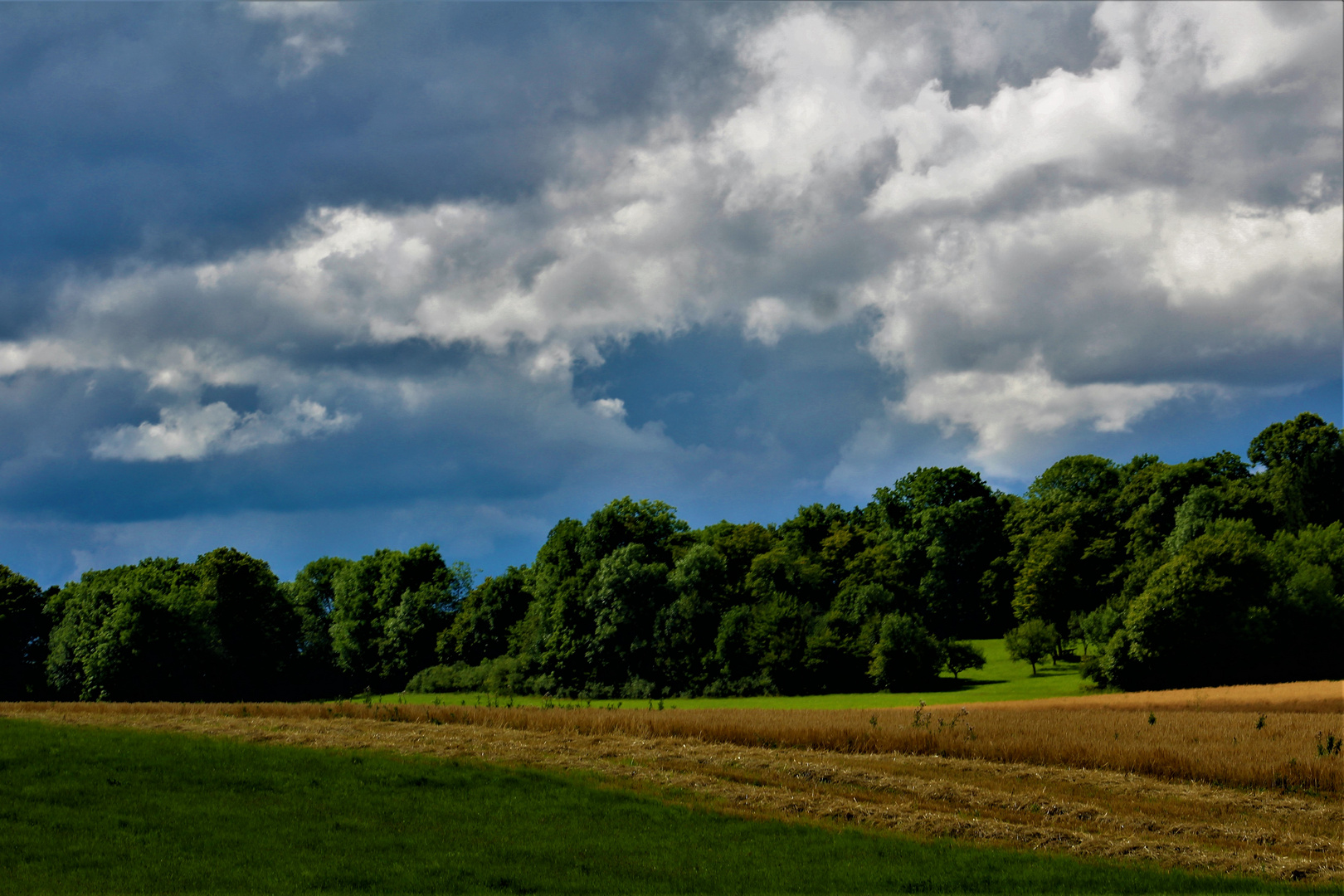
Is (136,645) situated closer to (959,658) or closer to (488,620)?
(488,620)

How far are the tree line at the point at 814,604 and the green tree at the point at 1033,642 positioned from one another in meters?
0.16

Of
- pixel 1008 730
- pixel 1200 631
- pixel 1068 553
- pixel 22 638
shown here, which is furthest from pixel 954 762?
pixel 22 638

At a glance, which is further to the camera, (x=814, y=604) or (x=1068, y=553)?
(x=1068, y=553)

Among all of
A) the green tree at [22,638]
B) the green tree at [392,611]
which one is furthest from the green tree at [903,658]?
the green tree at [22,638]

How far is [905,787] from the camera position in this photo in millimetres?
23109

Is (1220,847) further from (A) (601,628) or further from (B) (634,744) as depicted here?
(A) (601,628)

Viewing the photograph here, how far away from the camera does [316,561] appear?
4737 inches

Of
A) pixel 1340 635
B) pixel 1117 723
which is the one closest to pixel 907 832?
pixel 1117 723

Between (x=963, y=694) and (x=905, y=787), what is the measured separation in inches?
1736

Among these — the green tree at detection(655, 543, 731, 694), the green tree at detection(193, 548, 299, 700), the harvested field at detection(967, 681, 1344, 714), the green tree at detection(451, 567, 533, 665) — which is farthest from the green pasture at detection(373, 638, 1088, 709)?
the green tree at detection(193, 548, 299, 700)

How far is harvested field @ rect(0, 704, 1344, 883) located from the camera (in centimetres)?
1812

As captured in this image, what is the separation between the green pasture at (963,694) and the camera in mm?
59844

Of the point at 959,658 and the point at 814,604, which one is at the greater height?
the point at 814,604

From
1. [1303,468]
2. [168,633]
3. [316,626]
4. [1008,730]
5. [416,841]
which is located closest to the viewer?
[416,841]
